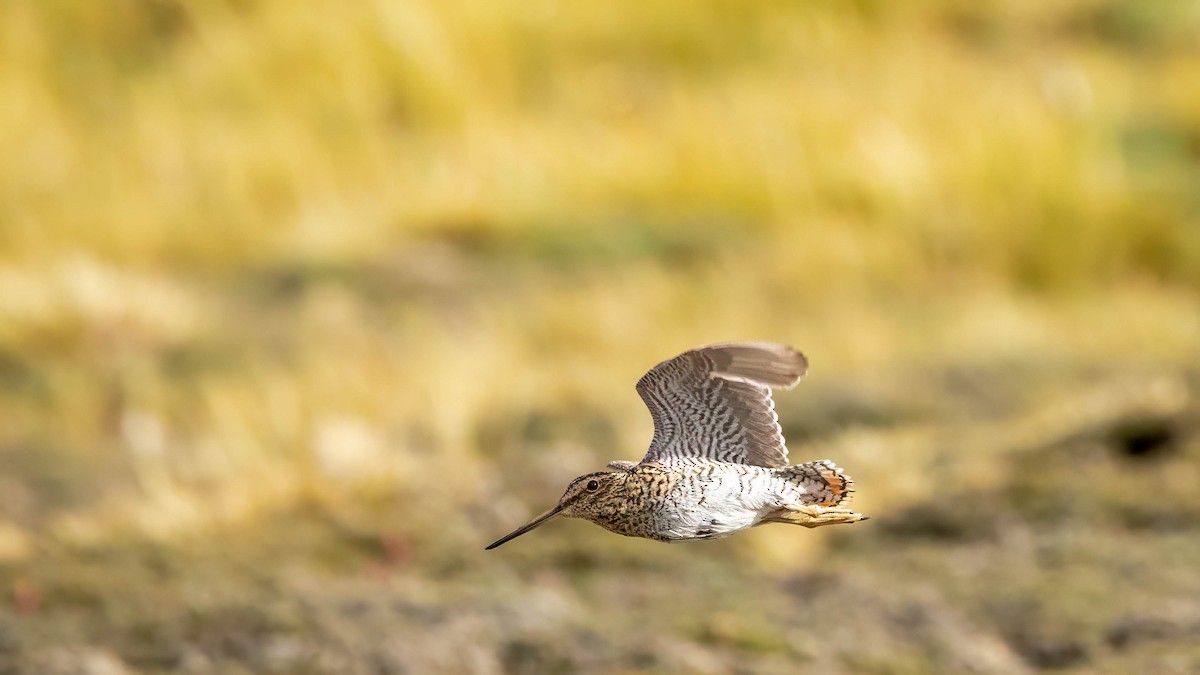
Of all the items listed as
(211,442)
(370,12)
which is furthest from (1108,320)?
(370,12)

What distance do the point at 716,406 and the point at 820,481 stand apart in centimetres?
18

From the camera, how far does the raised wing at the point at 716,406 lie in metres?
2.53

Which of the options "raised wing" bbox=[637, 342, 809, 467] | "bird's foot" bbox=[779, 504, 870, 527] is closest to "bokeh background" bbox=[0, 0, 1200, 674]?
"raised wing" bbox=[637, 342, 809, 467]

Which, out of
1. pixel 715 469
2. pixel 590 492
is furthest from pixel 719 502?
pixel 590 492

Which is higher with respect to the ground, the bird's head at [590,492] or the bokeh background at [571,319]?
the bokeh background at [571,319]

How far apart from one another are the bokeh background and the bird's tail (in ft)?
6.89

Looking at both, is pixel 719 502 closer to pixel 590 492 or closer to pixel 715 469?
pixel 715 469

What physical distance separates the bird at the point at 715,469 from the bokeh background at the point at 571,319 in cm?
206

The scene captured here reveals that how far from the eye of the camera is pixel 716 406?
8.68ft

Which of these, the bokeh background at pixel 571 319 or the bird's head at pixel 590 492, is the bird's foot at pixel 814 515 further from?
the bokeh background at pixel 571 319

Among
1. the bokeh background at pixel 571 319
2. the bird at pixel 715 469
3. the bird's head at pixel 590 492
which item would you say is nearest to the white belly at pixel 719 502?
the bird at pixel 715 469

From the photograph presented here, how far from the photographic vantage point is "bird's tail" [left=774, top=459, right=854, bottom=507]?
254cm

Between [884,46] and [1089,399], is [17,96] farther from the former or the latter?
[1089,399]

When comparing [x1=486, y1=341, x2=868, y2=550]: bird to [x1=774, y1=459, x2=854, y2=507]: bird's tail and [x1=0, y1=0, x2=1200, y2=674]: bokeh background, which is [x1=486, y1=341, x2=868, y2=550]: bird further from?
→ [x1=0, y1=0, x2=1200, y2=674]: bokeh background
